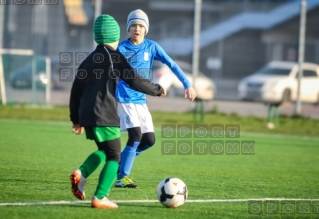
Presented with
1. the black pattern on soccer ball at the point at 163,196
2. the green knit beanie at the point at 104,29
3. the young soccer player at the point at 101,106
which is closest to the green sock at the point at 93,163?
the young soccer player at the point at 101,106

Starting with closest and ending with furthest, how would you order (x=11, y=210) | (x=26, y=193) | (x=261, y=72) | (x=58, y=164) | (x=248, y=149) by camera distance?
(x=11, y=210), (x=26, y=193), (x=58, y=164), (x=248, y=149), (x=261, y=72)

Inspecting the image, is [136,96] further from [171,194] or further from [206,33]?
[206,33]

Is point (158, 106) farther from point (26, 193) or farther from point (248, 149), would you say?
point (26, 193)

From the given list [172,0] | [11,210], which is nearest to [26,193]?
[11,210]

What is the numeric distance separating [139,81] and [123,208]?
1.25 meters

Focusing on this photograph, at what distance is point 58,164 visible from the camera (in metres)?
10.3

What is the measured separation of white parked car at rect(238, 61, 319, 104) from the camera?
2297 cm

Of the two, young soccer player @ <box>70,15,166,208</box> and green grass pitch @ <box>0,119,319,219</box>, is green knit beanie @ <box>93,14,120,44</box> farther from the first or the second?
green grass pitch @ <box>0,119,319,219</box>

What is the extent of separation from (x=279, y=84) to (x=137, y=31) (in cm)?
1734

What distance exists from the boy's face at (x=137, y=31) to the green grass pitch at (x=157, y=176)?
1.84 metres

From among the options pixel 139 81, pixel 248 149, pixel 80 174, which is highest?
pixel 139 81

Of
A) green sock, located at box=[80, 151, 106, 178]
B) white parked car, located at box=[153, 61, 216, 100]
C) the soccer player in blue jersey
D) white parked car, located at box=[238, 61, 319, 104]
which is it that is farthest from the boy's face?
white parked car, located at box=[238, 61, 319, 104]

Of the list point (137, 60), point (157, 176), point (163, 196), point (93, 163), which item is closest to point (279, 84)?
point (157, 176)

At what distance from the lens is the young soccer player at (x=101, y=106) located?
21.4 ft
